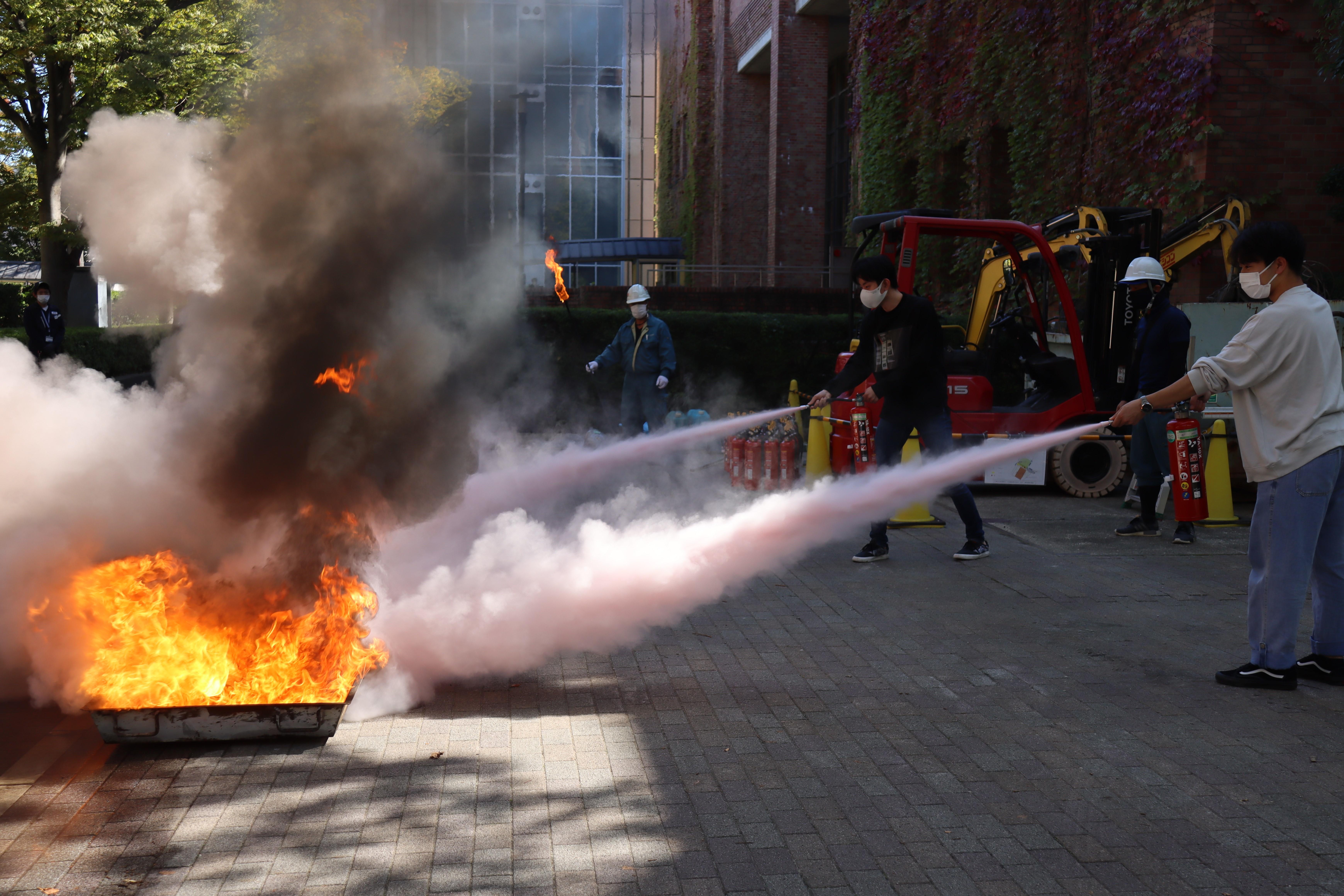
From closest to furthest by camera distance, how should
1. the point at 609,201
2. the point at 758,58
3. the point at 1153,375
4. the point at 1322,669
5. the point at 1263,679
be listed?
the point at 1263,679 → the point at 1322,669 → the point at 1153,375 → the point at 609,201 → the point at 758,58

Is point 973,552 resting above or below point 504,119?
below

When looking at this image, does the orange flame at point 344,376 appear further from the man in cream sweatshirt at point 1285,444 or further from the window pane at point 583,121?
the man in cream sweatshirt at point 1285,444

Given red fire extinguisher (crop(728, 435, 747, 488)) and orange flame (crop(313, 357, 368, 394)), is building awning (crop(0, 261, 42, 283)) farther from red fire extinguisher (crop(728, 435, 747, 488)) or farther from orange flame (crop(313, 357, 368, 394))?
orange flame (crop(313, 357, 368, 394))

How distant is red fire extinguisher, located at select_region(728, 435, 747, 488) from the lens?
10750mm

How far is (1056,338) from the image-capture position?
424 inches

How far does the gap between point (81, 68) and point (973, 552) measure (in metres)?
19.1

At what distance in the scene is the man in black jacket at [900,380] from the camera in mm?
7082

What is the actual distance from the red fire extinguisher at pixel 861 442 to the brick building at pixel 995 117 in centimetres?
294

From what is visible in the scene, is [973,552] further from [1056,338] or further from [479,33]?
[479,33]

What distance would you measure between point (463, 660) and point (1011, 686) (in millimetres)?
2413

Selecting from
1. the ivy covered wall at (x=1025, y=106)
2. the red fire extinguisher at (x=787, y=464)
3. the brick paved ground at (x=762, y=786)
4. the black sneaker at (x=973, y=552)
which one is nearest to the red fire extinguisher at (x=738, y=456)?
the red fire extinguisher at (x=787, y=464)

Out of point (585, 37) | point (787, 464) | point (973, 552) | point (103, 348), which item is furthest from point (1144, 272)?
point (103, 348)

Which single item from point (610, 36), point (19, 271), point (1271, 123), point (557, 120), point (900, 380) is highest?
point (19, 271)

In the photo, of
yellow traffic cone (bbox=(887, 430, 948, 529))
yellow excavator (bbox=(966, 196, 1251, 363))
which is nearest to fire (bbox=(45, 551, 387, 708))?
yellow traffic cone (bbox=(887, 430, 948, 529))
